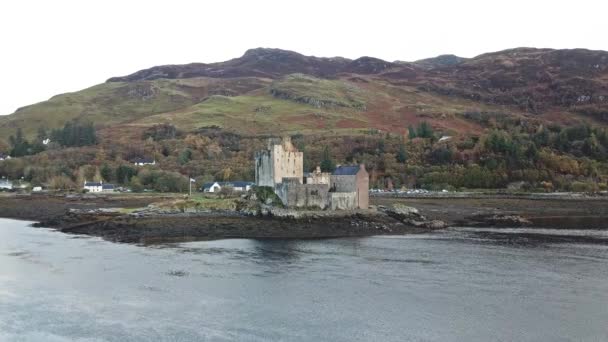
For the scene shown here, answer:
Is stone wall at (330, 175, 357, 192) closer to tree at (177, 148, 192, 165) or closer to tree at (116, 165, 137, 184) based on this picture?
tree at (116, 165, 137, 184)

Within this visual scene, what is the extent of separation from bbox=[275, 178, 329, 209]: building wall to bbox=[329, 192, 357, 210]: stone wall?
579mm

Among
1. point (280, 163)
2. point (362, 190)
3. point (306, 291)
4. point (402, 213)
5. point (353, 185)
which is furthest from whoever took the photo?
point (280, 163)

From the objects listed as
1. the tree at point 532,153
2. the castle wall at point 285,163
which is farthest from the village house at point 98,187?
the tree at point 532,153

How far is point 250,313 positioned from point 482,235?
29.9 m

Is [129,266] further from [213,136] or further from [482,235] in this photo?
[213,136]

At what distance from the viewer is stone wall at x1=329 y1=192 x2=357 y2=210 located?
58.0 metres

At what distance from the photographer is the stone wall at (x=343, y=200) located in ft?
190

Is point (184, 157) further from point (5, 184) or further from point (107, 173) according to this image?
point (5, 184)

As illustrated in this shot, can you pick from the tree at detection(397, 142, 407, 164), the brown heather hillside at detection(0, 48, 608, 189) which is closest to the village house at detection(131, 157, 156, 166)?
the brown heather hillside at detection(0, 48, 608, 189)

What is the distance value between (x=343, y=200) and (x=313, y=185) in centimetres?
337


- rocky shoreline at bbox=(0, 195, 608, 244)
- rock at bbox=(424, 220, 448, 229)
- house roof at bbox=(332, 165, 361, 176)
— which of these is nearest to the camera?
rocky shoreline at bbox=(0, 195, 608, 244)

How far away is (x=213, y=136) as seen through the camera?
13275 centimetres

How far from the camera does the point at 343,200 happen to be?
192 ft

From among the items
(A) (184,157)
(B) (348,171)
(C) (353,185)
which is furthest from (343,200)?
(A) (184,157)
